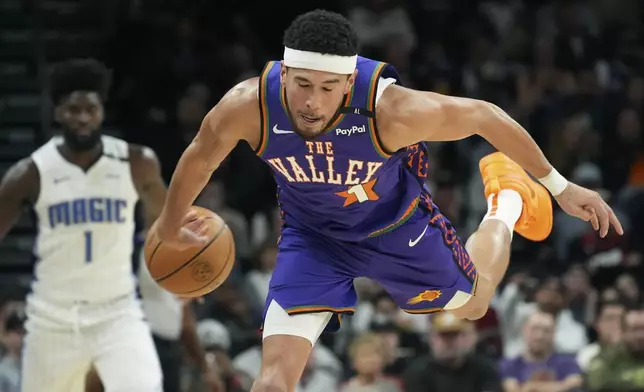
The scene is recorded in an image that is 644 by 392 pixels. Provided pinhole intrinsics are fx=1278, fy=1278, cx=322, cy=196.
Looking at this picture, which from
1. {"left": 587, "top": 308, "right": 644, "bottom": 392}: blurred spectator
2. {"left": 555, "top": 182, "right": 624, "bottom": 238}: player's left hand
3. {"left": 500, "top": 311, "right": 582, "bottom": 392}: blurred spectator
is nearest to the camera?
{"left": 555, "top": 182, "right": 624, "bottom": 238}: player's left hand

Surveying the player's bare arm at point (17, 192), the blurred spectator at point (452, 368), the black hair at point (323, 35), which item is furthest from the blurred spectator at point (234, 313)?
the black hair at point (323, 35)

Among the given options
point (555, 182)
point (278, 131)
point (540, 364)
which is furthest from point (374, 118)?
point (540, 364)

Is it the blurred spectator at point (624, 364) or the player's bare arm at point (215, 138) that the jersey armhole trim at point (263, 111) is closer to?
the player's bare arm at point (215, 138)

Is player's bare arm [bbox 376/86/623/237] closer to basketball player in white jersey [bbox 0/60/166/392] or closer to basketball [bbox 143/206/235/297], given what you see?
basketball [bbox 143/206/235/297]

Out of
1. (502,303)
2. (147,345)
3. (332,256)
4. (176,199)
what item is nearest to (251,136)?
(176,199)

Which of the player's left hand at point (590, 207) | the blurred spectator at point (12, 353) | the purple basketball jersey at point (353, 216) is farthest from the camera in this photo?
the blurred spectator at point (12, 353)

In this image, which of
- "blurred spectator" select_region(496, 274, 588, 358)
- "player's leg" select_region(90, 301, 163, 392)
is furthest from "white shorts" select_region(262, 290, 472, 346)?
"blurred spectator" select_region(496, 274, 588, 358)

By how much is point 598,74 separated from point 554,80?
21.7 inches

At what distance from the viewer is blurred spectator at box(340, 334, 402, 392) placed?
27.4 ft

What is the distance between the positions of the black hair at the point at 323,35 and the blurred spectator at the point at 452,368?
4.00 m

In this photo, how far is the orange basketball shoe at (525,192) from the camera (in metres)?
6.14

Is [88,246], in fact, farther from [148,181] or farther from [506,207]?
[506,207]

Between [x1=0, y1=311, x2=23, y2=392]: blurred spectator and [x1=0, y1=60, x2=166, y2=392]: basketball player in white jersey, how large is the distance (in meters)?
1.62

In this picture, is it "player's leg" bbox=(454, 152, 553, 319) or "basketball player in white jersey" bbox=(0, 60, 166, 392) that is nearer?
"player's leg" bbox=(454, 152, 553, 319)
